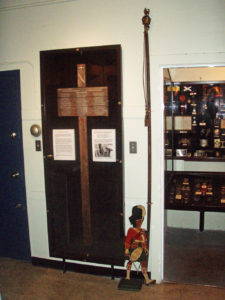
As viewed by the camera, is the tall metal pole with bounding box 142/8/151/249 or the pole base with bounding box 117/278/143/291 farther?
the pole base with bounding box 117/278/143/291

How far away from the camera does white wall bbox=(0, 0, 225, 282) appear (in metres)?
2.46

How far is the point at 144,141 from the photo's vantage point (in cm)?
268

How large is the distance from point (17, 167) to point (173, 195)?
6.33 ft

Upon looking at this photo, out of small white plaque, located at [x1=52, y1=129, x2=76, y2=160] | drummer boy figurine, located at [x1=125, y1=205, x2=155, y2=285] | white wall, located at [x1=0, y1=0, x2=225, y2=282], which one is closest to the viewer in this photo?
white wall, located at [x1=0, y1=0, x2=225, y2=282]

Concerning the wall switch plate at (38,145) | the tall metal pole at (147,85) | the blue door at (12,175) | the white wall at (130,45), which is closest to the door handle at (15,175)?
the blue door at (12,175)

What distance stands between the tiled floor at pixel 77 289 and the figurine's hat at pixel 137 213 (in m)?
0.69

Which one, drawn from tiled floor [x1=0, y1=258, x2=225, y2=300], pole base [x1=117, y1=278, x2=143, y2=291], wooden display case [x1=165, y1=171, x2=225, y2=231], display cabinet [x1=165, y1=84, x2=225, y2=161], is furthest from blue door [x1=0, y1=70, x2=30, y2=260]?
display cabinet [x1=165, y1=84, x2=225, y2=161]

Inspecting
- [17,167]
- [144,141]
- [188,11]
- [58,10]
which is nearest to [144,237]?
[144,141]

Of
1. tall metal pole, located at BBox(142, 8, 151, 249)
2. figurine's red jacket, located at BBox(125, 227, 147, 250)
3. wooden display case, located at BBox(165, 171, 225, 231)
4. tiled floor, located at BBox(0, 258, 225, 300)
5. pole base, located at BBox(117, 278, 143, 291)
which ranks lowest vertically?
tiled floor, located at BBox(0, 258, 225, 300)

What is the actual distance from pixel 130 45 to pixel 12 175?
70.6 inches

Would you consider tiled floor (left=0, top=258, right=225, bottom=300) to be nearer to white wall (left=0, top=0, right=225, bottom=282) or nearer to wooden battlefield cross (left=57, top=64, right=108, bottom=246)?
white wall (left=0, top=0, right=225, bottom=282)

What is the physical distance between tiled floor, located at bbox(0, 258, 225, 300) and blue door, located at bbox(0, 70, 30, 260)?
31cm

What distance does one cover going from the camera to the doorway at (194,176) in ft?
10.3

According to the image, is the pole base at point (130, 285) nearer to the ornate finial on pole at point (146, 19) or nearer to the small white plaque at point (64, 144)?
the small white plaque at point (64, 144)
